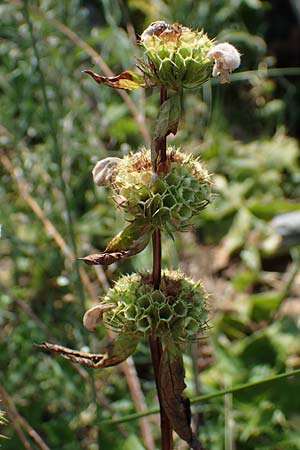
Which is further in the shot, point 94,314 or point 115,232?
point 115,232

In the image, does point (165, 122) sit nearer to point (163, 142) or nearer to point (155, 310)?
point (163, 142)

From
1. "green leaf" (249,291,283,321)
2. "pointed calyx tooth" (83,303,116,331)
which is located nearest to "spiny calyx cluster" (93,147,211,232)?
"pointed calyx tooth" (83,303,116,331)

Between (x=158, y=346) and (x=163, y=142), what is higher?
(x=163, y=142)

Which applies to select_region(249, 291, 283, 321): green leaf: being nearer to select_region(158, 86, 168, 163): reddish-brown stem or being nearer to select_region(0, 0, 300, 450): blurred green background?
select_region(0, 0, 300, 450): blurred green background

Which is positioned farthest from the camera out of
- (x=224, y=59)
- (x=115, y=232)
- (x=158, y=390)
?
(x=115, y=232)

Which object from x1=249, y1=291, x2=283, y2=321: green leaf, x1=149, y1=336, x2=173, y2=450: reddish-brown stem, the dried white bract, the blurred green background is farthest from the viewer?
x1=249, y1=291, x2=283, y2=321: green leaf

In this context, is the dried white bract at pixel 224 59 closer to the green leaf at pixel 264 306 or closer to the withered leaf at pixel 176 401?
the withered leaf at pixel 176 401

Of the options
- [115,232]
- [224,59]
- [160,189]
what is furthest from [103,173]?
[115,232]
